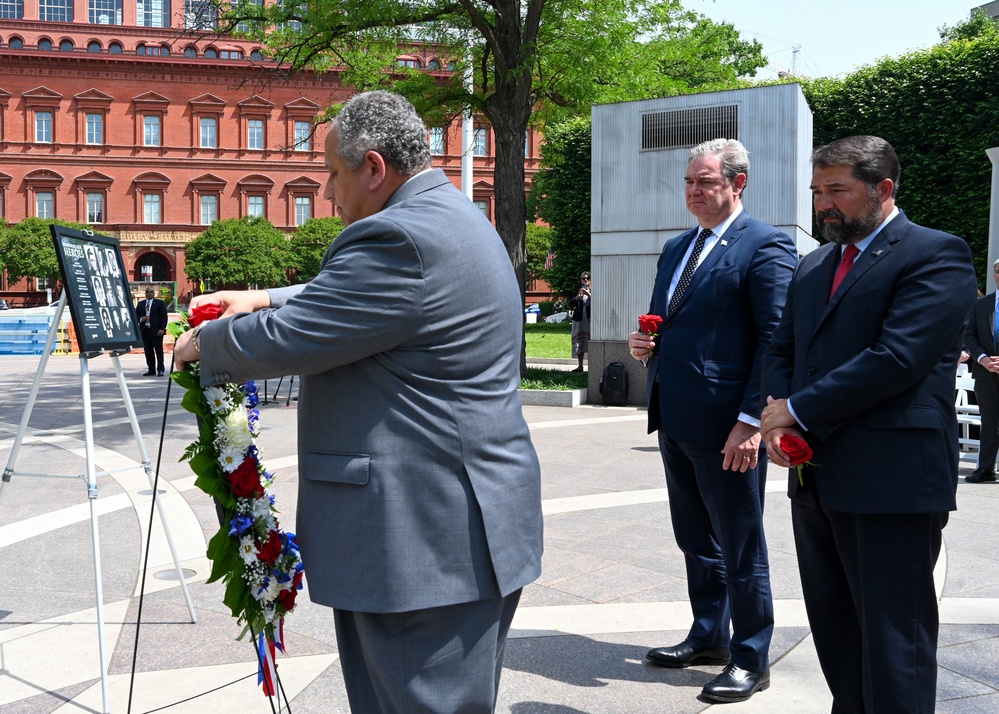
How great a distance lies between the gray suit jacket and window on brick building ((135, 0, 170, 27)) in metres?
73.3

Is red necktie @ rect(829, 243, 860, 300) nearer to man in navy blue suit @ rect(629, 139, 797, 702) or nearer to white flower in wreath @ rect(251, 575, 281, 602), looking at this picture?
man in navy blue suit @ rect(629, 139, 797, 702)

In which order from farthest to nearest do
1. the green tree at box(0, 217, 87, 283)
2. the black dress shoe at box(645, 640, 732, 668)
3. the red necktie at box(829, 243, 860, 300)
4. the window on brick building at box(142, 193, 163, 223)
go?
the window on brick building at box(142, 193, 163, 223) → the green tree at box(0, 217, 87, 283) → the black dress shoe at box(645, 640, 732, 668) → the red necktie at box(829, 243, 860, 300)

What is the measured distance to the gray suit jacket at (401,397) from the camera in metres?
2.03

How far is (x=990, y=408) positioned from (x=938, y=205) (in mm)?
17702

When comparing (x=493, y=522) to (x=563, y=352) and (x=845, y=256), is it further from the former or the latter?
(x=563, y=352)

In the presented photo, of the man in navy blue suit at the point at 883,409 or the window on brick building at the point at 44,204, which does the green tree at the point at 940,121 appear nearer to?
the man in navy blue suit at the point at 883,409

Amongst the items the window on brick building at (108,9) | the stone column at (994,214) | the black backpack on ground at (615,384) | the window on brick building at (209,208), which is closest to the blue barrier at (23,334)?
the black backpack on ground at (615,384)

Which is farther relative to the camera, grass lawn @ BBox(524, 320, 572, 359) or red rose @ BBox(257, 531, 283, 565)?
grass lawn @ BBox(524, 320, 572, 359)

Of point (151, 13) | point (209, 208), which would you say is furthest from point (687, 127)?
point (151, 13)

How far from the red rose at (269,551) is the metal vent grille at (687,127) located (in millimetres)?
10600

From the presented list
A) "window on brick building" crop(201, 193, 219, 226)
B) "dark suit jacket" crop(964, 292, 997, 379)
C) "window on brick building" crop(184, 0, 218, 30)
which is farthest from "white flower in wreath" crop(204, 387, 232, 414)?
"window on brick building" crop(201, 193, 219, 226)

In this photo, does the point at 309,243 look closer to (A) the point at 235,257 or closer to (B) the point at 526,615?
(A) the point at 235,257

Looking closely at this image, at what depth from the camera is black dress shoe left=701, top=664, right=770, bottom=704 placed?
11.1ft

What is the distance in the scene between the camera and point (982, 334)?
8.12 meters
